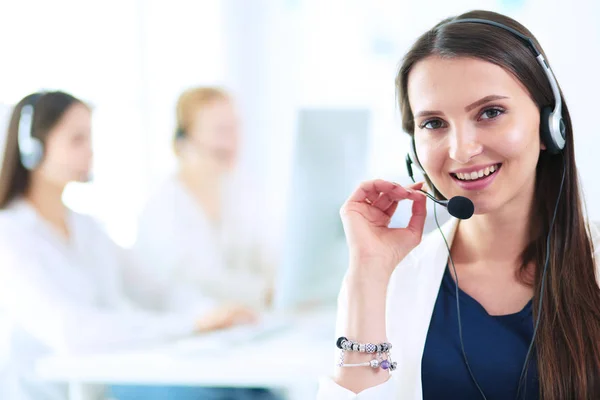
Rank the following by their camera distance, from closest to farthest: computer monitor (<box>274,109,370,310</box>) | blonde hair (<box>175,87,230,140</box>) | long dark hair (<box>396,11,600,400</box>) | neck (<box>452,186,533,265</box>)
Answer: long dark hair (<box>396,11,600,400</box>) < neck (<box>452,186,533,265</box>) < computer monitor (<box>274,109,370,310</box>) < blonde hair (<box>175,87,230,140</box>)

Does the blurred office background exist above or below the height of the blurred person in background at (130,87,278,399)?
above

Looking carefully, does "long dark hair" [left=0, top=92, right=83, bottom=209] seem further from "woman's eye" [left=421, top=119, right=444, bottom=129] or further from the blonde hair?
"woman's eye" [left=421, top=119, right=444, bottom=129]

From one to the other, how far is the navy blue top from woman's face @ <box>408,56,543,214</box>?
182 millimetres

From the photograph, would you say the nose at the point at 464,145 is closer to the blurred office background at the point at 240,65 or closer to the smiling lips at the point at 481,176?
the smiling lips at the point at 481,176

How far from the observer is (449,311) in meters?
1.17

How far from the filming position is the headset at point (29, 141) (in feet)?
6.86

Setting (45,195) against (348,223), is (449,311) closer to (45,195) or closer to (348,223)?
(348,223)

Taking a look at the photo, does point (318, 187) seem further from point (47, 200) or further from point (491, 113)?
point (47, 200)

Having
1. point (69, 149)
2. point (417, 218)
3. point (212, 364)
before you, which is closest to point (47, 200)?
point (69, 149)

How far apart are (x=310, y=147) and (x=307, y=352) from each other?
50 centimetres

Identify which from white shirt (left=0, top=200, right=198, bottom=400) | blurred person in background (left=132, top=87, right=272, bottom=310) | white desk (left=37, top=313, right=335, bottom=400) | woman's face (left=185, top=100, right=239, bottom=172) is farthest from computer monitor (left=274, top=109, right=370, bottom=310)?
woman's face (left=185, top=100, right=239, bottom=172)

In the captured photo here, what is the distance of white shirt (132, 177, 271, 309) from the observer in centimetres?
257

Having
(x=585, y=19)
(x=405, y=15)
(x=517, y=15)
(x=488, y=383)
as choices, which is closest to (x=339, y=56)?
(x=405, y=15)

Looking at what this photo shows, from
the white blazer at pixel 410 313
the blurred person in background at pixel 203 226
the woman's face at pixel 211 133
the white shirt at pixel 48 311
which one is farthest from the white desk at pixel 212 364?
the woman's face at pixel 211 133
